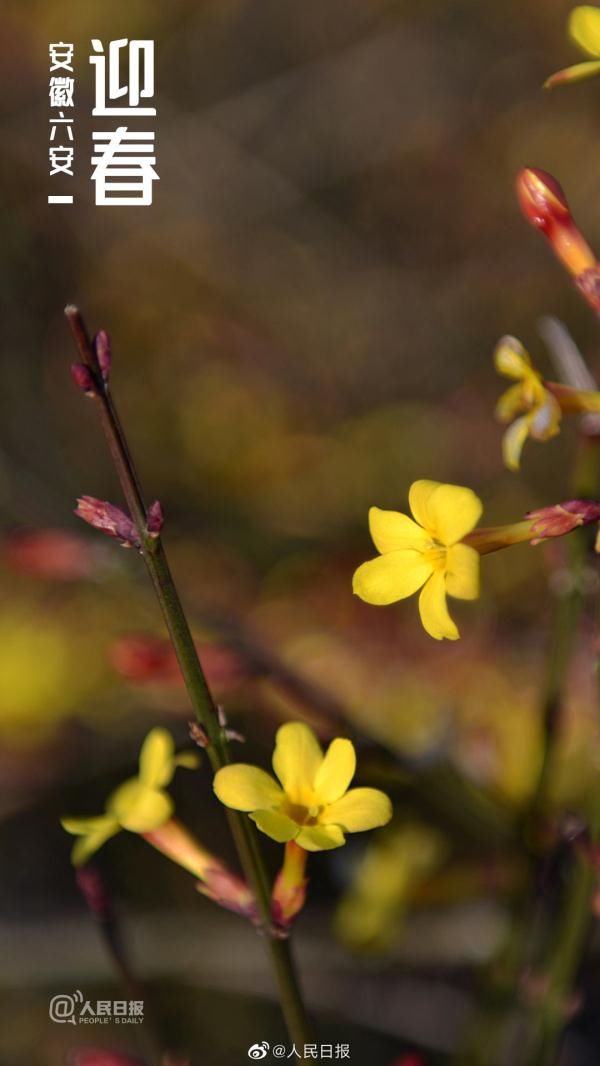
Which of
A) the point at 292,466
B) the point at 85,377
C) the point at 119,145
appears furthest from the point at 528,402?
the point at 292,466

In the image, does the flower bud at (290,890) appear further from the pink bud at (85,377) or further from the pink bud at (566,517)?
the pink bud at (85,377)

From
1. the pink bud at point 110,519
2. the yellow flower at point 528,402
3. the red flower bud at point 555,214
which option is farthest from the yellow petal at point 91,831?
the red flower bud at point 555,214

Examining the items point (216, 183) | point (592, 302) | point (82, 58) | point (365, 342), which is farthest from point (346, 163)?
point (592, 302)

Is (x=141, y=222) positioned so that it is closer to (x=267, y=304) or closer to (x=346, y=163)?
(x=267, y=304)

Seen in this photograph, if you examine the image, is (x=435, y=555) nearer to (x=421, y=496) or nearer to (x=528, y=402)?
(x=421, y=496)

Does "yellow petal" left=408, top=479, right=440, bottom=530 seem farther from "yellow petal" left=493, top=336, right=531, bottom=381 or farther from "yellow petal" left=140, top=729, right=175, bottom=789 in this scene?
"yellow petal" left=140, top=729, right=175, bottom=789

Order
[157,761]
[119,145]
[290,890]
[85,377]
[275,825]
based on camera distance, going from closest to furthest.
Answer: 1. [85,377]
2. [275,825]
3. [290,890]
4. [157,761]
5. [119,145]
